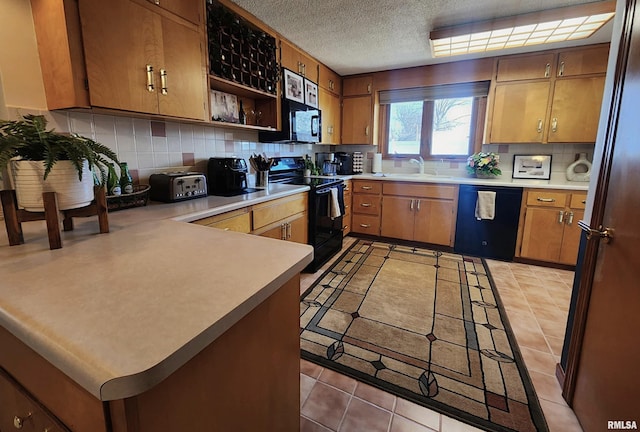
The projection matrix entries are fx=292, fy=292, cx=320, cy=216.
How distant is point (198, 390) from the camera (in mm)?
588

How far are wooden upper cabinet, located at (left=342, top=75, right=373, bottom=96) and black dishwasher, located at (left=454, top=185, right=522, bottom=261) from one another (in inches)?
72.4

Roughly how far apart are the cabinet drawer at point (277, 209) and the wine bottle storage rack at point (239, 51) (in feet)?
3.22

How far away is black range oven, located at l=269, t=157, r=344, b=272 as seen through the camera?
2.90 meters

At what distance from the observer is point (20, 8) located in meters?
1.41

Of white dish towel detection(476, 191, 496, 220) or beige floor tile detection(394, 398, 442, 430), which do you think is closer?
beige floor tile detection(394, 398, 442, 430)

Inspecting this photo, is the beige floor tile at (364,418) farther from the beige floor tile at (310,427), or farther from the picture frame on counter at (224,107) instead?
the picture frame on counter at (224,107)

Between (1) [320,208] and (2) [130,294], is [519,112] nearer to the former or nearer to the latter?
(1) [320,208]

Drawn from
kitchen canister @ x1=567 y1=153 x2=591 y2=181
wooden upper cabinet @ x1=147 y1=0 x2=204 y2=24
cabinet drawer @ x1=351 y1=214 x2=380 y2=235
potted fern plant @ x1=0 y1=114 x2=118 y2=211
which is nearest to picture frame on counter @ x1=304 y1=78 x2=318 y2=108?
wooden upper cabinet @ x1=147 y1=0 x2=204 y2=24

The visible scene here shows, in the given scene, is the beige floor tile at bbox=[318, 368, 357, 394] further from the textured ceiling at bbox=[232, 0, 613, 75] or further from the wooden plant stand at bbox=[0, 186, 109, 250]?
the textured ceiling at bbox=[232, 0, 613, 75]

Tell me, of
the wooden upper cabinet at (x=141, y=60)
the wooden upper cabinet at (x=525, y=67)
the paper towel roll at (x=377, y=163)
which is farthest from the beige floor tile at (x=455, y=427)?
the wooden upper cabinet at (x=525, y=67)

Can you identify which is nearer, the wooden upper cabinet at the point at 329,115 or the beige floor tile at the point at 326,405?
the beige floor tile at the point at 326,405

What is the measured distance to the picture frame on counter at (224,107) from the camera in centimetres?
237

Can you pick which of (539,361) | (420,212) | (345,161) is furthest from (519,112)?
(539,361)

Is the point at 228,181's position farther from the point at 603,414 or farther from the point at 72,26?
the point at 603,414
